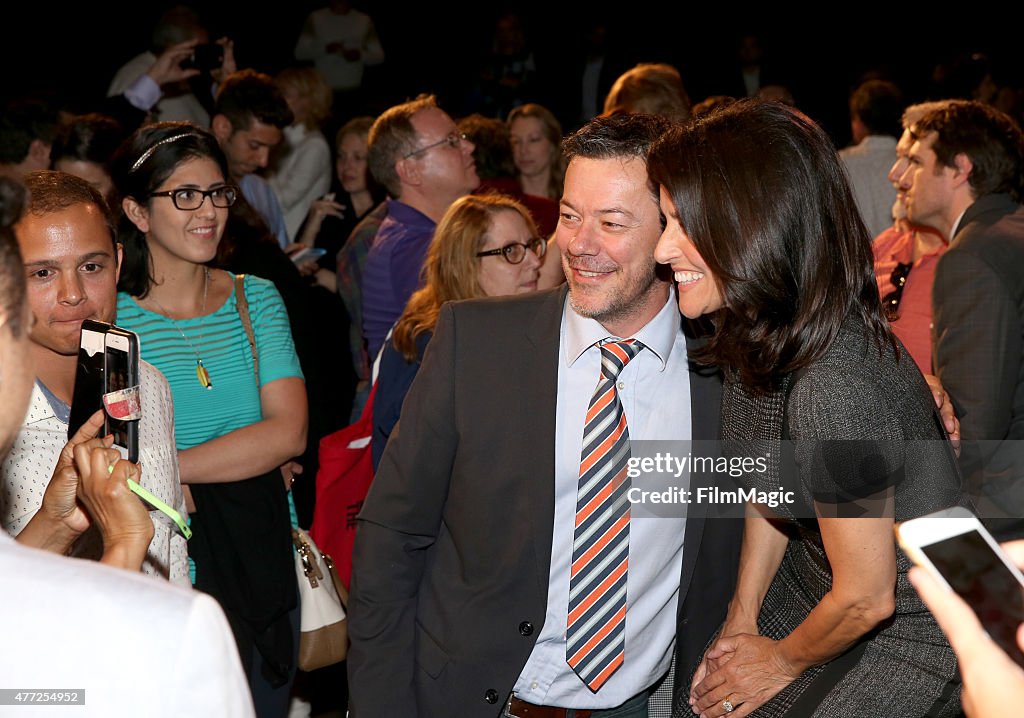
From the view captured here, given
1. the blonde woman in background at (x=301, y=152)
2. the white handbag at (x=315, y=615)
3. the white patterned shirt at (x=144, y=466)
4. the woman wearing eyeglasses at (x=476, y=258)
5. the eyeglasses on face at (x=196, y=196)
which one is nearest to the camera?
the white patterned shirt at (x=144, y=466)

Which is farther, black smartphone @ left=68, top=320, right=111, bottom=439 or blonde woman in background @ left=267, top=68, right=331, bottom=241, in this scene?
blonde woman in background @ left=267, top=68, right=331, bottom=241

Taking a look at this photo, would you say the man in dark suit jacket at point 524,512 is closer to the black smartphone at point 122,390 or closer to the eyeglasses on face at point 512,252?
the black smartphone at point 122,390

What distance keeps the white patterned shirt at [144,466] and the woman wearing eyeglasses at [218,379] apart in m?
0.43

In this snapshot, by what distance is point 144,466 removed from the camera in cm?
213

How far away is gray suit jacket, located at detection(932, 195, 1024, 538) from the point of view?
3.47 metres

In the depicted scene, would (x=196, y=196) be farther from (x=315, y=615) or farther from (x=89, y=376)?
(x=315, y=615)

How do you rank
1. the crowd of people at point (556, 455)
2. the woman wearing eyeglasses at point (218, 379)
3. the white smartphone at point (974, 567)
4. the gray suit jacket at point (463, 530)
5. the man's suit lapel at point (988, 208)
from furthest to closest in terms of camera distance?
the man's suit lapel at point (988, 208), the woman wearing eyeglasses at point (218, 379), the gray suit jacket at point (463, 530), the crowd of people at point (556, 455), the white smartphone at point (974, 567)

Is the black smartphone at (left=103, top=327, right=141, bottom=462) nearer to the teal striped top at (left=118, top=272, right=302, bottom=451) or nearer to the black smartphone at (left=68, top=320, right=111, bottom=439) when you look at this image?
the black smartphone at (left=68, top=320, right=111, bottom=439)

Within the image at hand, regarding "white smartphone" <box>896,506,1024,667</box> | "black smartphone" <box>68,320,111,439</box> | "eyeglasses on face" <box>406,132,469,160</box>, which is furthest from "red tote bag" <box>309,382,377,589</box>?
"white smartphone" <box>896,506,1024,667</box>

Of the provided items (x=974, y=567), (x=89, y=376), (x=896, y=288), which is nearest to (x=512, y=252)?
(x=896, y=288)

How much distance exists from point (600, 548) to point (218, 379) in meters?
1.20

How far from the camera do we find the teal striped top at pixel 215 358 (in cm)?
278

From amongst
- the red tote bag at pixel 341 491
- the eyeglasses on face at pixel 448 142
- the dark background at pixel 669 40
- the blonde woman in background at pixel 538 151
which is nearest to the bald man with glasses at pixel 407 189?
the eyeglasses on face at pixel 448 142

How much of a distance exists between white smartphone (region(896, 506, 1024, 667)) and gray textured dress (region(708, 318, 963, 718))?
2.06 ft
